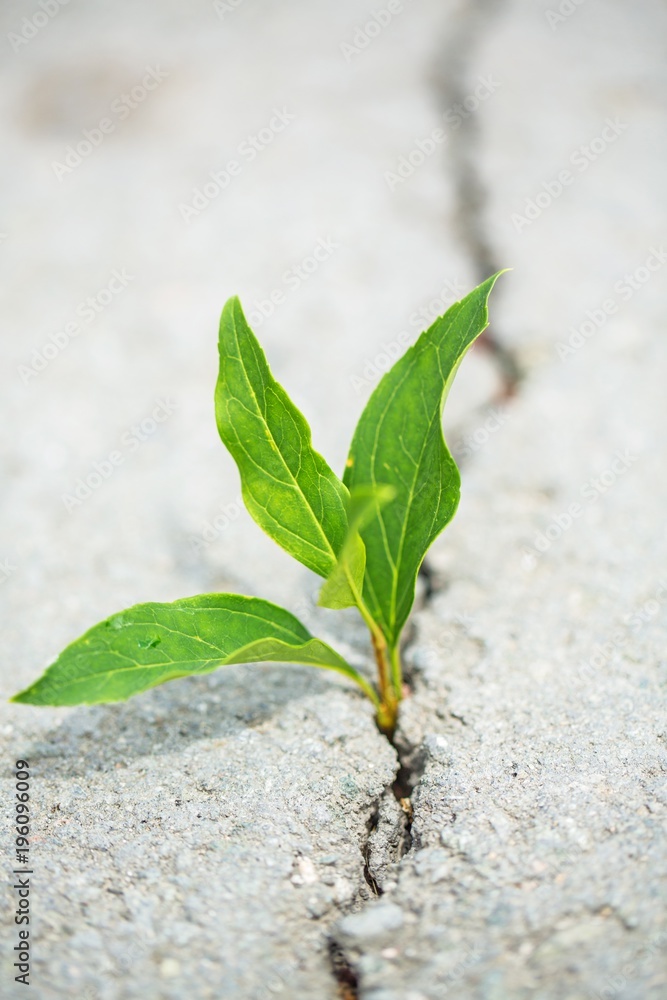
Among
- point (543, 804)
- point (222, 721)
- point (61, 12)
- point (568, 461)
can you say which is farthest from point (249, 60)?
point (543, 804)

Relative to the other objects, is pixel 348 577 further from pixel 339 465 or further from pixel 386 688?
pixel 339 465

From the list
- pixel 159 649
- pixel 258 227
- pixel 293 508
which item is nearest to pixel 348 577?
pixel 293 508

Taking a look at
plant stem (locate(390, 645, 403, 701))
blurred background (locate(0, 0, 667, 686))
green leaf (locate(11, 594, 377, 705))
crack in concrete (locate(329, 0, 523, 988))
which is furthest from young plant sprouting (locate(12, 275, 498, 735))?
blurred background (locate(0, 0, 667, 686))

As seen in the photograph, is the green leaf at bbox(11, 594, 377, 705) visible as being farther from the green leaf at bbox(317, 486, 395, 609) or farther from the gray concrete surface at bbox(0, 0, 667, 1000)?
the gray concrete surface at bbox(0, 0, 667, 1000)

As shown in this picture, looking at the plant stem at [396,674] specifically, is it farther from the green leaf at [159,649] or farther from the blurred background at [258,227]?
the blurred background at [258,227]

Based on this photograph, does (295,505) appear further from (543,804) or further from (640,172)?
(640,172)

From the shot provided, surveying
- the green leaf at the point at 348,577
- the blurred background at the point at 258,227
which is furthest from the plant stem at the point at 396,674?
the blurred background at the point at 258,227
